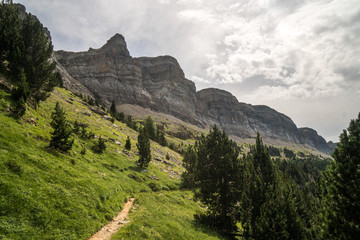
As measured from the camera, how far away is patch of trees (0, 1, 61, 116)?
75.5 feet

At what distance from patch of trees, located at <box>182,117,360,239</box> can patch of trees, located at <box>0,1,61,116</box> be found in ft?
94.4

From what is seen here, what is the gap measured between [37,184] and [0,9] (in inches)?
1279

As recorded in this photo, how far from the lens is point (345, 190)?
1402 cm

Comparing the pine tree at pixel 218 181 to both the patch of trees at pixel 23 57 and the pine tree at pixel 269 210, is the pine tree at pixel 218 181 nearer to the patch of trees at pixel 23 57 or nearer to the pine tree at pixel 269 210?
the pine tree at pixel 269 210

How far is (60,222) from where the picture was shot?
1191 centimetres

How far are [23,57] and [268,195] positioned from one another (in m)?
41.1

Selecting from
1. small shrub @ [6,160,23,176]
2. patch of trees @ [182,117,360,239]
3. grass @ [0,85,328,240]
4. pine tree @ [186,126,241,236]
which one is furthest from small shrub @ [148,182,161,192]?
small shrub @ [6,160,23,176]

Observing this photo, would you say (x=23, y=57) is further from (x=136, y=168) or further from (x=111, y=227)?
(x=136, y=168)

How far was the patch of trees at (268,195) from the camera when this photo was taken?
13727 millimetres

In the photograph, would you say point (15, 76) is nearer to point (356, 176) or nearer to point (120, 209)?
point (120, 209)

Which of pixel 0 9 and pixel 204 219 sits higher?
pixel 0 9

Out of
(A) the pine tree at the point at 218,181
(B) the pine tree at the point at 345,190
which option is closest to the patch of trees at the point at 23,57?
(A) the pine tree at the point at 218,181

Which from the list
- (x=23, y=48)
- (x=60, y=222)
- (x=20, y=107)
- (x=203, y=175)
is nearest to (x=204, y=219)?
(x=203, y=175)

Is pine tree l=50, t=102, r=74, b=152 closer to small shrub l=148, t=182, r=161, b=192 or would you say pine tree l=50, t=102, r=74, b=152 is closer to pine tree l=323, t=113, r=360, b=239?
small shrub l=148, t=182, r=161, b=192
